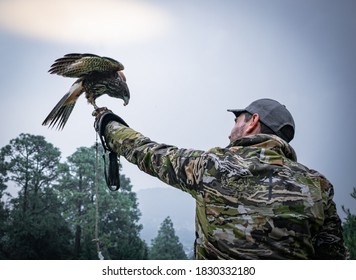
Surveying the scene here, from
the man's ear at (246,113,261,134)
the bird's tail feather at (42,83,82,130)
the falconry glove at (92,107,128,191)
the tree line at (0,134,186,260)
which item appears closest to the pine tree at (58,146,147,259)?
the tree line at (0,134,186,260)

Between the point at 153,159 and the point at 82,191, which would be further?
the point at 82,191

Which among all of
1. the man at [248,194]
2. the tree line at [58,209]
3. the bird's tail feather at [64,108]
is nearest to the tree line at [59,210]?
the tree line at [58,209]

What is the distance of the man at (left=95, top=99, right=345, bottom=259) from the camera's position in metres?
0.77

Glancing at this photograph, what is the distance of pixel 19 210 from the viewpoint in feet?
23.6

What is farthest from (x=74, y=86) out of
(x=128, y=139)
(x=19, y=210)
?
(x=19, y=210)

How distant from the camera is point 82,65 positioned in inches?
51.1

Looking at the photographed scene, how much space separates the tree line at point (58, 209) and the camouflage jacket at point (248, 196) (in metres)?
6.03

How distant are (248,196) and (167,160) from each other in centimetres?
17

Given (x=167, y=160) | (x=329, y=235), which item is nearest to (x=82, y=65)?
(x=167, y=160)

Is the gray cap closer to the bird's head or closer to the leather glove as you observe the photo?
the leather glove

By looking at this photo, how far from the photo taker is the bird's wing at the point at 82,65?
1296 mm
